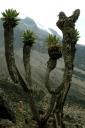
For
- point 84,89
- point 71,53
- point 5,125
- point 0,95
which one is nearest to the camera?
point 71,53

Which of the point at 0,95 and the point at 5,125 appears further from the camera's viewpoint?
the point at 0,95

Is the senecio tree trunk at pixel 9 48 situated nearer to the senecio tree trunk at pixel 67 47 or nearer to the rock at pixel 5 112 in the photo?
the senecio tree trunk at pixel 67 47

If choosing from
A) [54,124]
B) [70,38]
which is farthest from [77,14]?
[54,124]

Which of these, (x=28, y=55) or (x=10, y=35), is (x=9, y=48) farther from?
(x=28, y=55)

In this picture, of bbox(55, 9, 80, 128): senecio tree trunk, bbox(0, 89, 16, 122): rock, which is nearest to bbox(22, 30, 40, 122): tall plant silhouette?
bbox(55, 9, 80, 128): senecio tree trunk

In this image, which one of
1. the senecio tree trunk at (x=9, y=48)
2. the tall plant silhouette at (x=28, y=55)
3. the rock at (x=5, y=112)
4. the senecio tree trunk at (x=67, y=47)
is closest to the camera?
the senecio tree trunk at (x=67, y=47)

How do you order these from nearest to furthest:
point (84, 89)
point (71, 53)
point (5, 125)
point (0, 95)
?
point (71, 53) < point (5, 125) < point (0, 95) < point (84, 89)

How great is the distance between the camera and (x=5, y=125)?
68.3 ft

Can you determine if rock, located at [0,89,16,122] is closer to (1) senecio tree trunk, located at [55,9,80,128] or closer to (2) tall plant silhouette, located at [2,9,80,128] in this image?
(2) tall plant silhouette, located at [2,9,80,128]

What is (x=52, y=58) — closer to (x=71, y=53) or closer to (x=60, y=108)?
(x=71, y=53)

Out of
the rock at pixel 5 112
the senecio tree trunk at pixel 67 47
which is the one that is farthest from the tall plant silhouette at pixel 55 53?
the rock at pixel 5 112

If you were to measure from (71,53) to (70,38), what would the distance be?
80 cm

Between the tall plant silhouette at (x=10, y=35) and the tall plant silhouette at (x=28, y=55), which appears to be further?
the tall plant silhouette at (x=28, y=55)

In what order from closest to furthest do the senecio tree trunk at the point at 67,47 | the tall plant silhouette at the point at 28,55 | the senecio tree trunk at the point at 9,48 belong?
the senecio tree trunk at the point at 67,47 < the senecio tree trunk at the point at 9,48 < the tall plant silhouette at the point at 28,55
